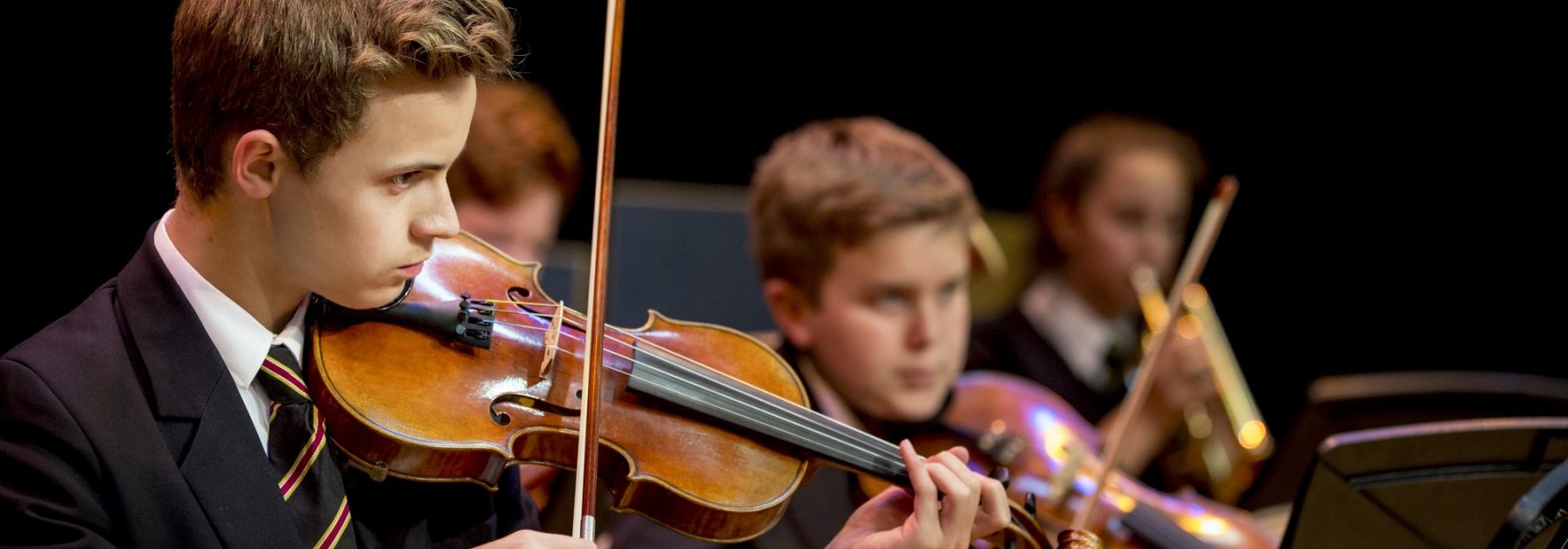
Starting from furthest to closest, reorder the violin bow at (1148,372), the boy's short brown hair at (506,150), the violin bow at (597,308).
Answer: the boy's short brown hair at (506,150)
the violin bow at (1148,372)
the violin bow at (597,308)

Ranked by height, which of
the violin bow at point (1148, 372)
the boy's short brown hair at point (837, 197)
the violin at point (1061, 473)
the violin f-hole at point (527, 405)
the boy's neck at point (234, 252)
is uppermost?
the boy's neck at point (234, 252)

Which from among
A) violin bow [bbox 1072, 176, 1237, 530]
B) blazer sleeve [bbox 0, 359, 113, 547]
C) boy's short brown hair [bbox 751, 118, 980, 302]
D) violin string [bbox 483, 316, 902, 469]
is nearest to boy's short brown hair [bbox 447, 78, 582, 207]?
boy's short brown hair [bbox 751, 118, 980, 302]

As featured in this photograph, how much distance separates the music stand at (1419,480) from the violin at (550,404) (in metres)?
0.35

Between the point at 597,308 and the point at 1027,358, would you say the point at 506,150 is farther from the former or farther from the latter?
the point at 597,308

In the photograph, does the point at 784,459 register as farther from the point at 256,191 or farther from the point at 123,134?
the point at 123,134

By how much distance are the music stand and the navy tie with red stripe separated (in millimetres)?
1094

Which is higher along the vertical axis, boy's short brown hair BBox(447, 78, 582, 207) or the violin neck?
the violin neck

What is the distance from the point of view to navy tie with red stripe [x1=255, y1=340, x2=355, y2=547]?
3.89ft

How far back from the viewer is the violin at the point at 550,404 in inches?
46.6

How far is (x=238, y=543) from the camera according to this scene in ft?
3.70

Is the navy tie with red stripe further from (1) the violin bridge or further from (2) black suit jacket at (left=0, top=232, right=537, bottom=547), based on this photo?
(1) the violin bridge

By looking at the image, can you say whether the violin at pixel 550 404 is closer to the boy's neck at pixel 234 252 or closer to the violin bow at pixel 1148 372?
the boy's neck at pixel 234 252

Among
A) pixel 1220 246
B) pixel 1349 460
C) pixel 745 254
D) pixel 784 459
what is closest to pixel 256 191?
pixel 784 459

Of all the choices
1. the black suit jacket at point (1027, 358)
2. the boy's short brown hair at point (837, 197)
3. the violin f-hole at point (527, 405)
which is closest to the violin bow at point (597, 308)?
the violin f-hole at point (527, 405)
